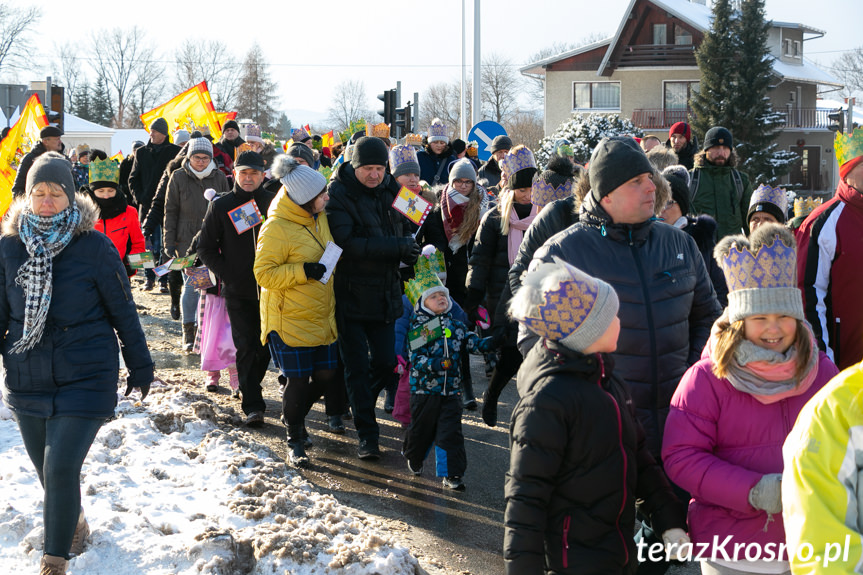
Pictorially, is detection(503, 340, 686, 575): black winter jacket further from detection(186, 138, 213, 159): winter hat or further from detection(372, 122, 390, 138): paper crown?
detection(372, 122, 390, 138): paper crown

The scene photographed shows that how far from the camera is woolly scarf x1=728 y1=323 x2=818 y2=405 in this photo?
3395 mm

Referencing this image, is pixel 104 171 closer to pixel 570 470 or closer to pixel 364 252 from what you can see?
pixel 364 252

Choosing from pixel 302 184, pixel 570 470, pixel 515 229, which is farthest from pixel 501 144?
pixel 570 470

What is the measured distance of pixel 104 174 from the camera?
10.5 meters

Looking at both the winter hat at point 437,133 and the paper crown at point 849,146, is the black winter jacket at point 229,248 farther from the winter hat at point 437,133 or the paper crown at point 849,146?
the winter hat at point 437,133

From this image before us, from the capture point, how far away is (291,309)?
21.9 ft

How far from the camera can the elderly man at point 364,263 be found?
6855 millimetres

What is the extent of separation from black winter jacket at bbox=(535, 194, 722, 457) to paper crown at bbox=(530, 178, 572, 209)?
2.48 m

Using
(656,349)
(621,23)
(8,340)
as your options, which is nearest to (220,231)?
(8,340)

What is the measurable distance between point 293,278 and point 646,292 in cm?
304

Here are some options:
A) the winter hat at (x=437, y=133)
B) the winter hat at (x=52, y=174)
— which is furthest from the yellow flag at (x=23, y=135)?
the winter hat at (x=52, y=174)

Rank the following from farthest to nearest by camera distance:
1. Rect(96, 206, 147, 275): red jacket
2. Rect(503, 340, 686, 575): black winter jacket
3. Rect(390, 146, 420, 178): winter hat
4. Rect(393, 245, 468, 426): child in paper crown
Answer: Rect(96, 206, 147, 275): red jacket, Rect(390, 146, 420, 178): winter hat, Rect(393, 245, 468, 426): child in paper crown, Rect(503, 340, 686, 575): black winter jacket

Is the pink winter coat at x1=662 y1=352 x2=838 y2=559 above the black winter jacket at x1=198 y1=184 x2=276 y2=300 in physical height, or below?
below

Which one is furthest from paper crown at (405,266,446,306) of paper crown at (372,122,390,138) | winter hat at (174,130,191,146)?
winter hat at (174,130,191,146)
